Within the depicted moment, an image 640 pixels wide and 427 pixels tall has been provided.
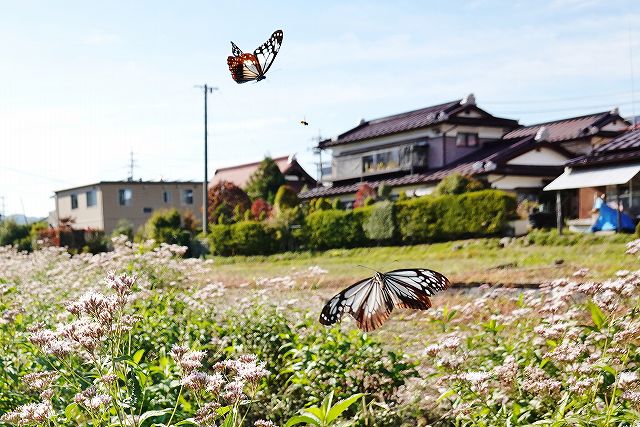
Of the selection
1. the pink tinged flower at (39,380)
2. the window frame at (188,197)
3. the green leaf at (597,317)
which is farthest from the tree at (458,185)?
the window frame at (188,197)

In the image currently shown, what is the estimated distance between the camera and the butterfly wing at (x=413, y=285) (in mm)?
2572

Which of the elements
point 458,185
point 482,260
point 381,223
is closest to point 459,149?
point 458,185

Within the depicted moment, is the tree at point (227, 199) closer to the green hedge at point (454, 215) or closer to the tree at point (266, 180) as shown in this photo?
the tree at point (266, 180)

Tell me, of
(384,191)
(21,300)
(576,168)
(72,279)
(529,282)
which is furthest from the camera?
(384,191)

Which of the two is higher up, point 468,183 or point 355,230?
point 468,183

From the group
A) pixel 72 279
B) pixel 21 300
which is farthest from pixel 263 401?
Answer: pixel 72 279

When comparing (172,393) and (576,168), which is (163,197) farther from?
(172,393)

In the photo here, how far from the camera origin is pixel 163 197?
4741 centimetres

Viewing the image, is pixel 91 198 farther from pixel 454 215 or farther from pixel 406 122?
pixel 454 215

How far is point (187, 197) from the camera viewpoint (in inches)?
1900

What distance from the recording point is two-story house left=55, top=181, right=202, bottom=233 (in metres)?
45.2

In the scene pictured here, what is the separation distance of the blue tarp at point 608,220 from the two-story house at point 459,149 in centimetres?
558

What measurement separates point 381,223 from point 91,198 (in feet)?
92.4

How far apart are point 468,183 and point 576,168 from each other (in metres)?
3.81
